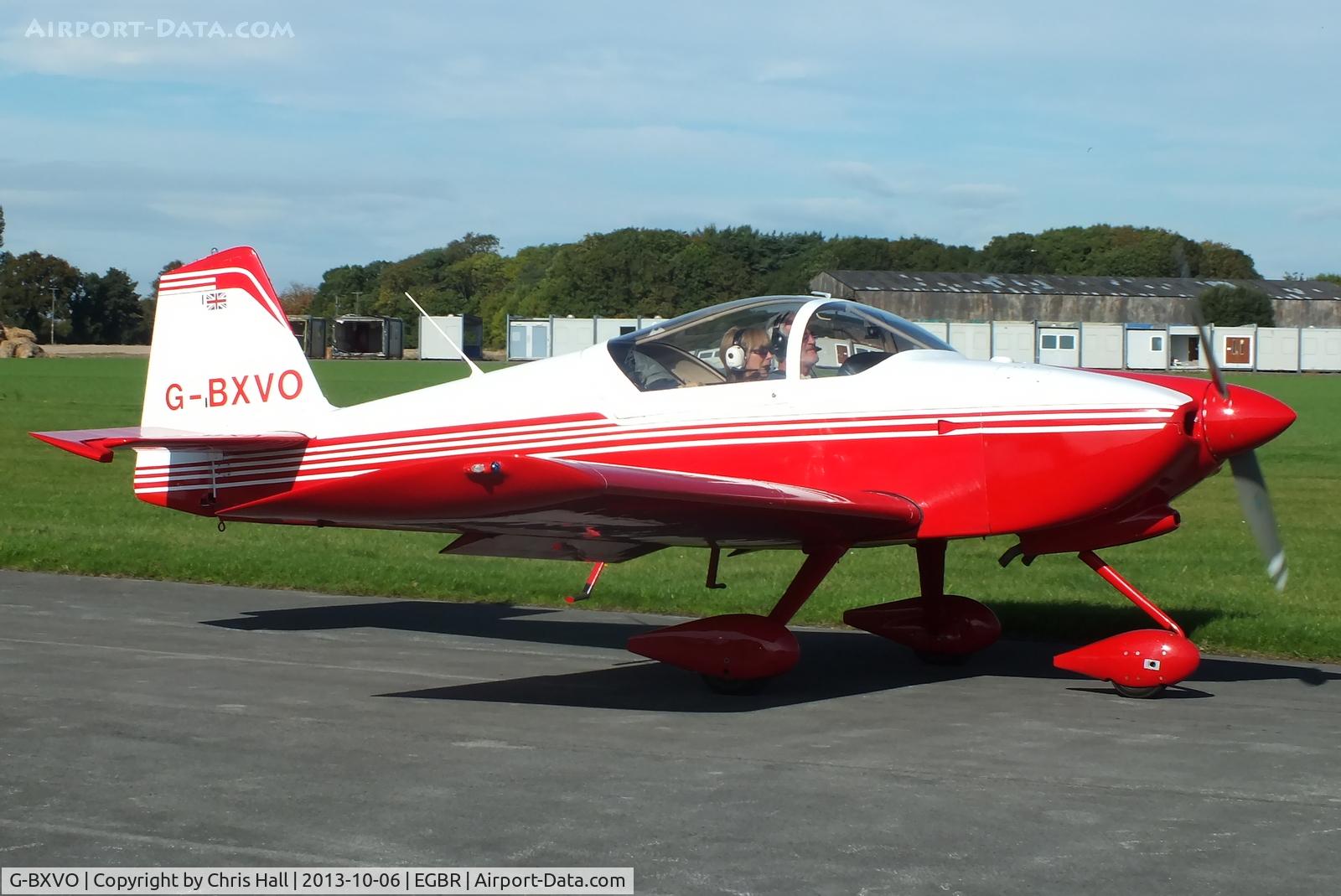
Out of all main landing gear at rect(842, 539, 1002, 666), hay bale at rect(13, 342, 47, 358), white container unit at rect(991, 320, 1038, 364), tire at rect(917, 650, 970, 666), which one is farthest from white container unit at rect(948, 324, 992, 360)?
tire at rect(917, 650, 970, 666)

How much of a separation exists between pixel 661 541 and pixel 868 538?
1.24m

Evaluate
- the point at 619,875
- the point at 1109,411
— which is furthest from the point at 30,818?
the point at 1109,411

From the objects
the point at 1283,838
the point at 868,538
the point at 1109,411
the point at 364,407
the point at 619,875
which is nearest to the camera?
the point at 619,875

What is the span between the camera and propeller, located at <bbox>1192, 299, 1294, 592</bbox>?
7.23 metres

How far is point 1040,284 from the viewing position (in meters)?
93.1

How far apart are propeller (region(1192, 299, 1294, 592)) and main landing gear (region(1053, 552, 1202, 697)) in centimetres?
72

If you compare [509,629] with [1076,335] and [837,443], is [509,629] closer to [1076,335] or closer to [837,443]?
[837,443]

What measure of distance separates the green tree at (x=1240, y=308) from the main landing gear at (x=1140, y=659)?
8945 cm

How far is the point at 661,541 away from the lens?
8.38 metres

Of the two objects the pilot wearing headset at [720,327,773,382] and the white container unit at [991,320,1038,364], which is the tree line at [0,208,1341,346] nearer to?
the white container unit at [991,320,1038,364]

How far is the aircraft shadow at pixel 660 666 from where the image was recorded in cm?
765

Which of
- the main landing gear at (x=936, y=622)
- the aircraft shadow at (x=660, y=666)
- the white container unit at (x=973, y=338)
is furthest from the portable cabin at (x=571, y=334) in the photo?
the main landing gear at (x=936, y=622)

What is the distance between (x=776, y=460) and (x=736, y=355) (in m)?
0.68

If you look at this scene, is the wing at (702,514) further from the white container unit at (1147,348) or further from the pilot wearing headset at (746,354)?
the white container unit at (1147,348)
